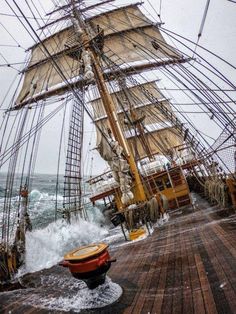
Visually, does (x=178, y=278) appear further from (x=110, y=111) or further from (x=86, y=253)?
(x=110, y=111)

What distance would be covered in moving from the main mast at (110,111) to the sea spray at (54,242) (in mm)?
3544

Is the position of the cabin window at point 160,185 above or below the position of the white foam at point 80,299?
above

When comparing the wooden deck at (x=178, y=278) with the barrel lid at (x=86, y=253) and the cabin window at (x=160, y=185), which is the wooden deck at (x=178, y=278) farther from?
the cabin window at (x=160, y=185)

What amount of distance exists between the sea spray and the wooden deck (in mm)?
3644

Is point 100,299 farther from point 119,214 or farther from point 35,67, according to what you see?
point 35,67

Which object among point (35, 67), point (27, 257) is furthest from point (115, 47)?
point (27, 257)

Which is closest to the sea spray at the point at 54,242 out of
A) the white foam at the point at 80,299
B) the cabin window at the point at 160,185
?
the cabin window at the point at 160,185

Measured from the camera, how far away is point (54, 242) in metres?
13.9

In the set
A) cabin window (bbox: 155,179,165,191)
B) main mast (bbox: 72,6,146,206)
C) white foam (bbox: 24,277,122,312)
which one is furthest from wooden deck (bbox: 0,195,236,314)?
cabin window (bbox: 155,179,165,191)

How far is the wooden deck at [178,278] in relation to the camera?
3.17 meters

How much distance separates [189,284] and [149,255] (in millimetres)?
1980

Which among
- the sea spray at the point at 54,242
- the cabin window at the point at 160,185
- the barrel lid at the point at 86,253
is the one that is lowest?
the barrel lid at the point at 86,253

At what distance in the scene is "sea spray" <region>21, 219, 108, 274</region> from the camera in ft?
31.4

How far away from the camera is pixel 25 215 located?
996cm
